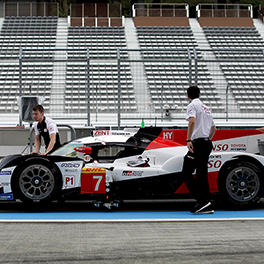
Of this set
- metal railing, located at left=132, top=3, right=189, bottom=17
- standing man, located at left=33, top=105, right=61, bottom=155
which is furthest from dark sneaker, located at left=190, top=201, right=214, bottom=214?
metal railing, located at left=132, top=3, right=189, bottom=17

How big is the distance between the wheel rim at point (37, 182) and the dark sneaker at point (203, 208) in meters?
1.93

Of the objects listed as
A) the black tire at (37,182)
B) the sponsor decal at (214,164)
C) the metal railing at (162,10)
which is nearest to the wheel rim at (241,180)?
the sponsor decal at (214,164)

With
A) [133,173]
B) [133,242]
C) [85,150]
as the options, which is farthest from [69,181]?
[133,242]

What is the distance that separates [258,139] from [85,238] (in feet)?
12.7

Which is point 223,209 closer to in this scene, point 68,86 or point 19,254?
point 19,254

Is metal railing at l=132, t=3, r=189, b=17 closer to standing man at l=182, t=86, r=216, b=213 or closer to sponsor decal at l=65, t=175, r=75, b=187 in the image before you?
standing man at l=182, t=86, r=216, b=213

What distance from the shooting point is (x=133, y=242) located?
5.04 metres

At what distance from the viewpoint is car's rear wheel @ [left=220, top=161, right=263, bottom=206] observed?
24.3 ft

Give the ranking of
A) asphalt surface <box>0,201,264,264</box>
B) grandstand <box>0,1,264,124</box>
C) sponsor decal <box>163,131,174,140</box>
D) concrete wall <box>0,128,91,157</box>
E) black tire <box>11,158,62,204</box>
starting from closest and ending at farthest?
asphalt surface <box>0,201,264,264</box>, black tire <box>11,158,62,204</box>, sponsor decal <box>163,131,174,140</box>, concrete wall <box>0,128,91,157</box>, grandstand <box>0,1,264,124</box>

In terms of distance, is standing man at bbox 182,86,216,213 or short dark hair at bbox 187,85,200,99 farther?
short dark hair at bbox 187,85,200,99

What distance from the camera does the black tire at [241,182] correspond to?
7.39m

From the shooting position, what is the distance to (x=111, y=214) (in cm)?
706

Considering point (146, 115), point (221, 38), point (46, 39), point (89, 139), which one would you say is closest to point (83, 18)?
point (46, 39)

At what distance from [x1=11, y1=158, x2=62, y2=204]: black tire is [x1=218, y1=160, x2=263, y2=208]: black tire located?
224cm
